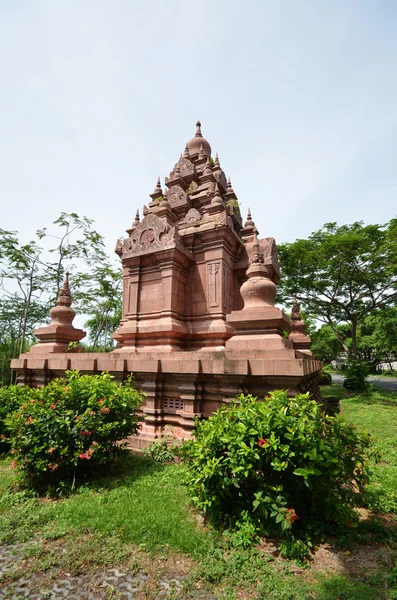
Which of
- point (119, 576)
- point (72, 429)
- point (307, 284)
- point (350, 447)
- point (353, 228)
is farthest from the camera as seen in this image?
point (307, 284)

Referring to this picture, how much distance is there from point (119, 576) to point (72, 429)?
2.15 metres

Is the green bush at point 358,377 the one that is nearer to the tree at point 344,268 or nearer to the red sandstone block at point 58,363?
the tree at point 344,268

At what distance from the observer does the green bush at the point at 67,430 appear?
14.0 feet

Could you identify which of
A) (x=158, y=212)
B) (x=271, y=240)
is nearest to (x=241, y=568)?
(x=271, y=240)

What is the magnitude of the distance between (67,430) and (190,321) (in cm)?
429

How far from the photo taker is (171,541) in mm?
3006

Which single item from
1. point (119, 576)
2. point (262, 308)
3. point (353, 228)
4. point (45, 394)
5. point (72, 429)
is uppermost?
point (353, 228)

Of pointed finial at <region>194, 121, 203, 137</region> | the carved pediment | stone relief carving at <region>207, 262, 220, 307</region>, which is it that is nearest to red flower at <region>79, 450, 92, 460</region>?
stone relief carving at <region>207, 262, 220, 307</region>

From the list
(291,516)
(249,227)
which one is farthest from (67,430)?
(249,227)

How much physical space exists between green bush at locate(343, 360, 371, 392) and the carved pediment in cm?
1678

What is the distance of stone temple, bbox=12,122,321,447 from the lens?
5098mm

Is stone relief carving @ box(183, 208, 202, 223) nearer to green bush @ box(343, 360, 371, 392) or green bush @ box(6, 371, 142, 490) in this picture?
green bush @ box(6, 371, 142, 490)

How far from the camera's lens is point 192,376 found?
5480 millimetres

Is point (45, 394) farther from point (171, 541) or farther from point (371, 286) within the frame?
point (371, 286)
